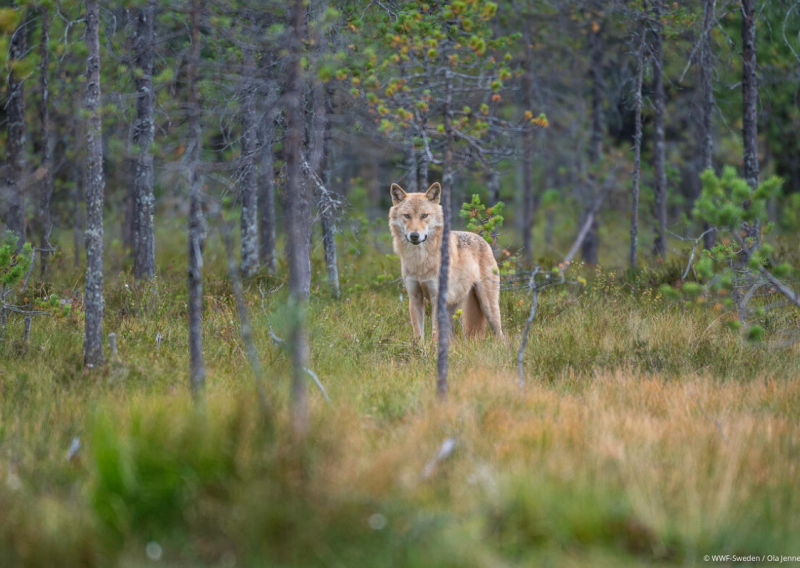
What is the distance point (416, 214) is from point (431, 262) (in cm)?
61

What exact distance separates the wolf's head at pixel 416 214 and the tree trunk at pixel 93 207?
3256mm

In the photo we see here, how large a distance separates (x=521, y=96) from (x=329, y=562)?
16.0m

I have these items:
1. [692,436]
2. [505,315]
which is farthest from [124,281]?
[692,436]

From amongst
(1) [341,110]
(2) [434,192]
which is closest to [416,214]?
(2) [434,192]

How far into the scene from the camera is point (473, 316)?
27.8 ft

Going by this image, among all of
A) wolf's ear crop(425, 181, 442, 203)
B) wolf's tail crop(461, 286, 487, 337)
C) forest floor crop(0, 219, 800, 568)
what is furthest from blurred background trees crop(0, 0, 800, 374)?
forest floor crop(0, 219, 800, 568)

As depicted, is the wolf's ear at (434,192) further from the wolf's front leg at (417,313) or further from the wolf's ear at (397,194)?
the wolf's front leg at (417,313)

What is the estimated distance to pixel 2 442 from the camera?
14.9 ft

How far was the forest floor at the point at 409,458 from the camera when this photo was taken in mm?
3197

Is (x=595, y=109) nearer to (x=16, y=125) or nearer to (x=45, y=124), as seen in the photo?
(x=45, y=124)

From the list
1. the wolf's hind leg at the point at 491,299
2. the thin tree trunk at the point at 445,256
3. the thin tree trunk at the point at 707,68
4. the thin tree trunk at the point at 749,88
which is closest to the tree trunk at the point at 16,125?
the wolf's hind leg at the point at 491,299

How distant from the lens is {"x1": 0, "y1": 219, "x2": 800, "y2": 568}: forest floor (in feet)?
10.5

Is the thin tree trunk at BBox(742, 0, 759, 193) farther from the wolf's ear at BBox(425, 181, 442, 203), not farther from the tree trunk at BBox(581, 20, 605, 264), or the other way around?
the tree trunk at BBox(581, 20, 605, 264)

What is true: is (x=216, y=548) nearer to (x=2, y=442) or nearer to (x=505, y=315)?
(x=2, y=442)
